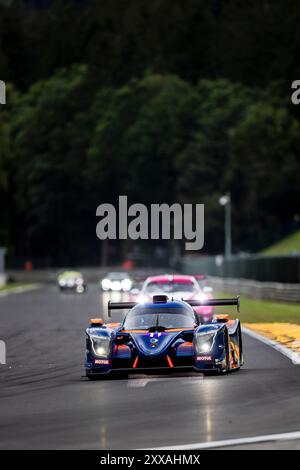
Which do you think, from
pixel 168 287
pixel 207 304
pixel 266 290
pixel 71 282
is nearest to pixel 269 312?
pixel 168 287

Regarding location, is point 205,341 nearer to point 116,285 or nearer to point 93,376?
point 93,376

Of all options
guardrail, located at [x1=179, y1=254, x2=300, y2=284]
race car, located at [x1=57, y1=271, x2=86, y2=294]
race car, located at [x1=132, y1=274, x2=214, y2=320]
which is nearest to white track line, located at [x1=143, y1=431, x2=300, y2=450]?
race car, located at [x1=132, y1=274, x2=214, y2=320]

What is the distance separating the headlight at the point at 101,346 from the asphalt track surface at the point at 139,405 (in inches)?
17.6

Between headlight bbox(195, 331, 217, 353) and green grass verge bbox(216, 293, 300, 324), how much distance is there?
626 inches

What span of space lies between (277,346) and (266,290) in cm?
2803

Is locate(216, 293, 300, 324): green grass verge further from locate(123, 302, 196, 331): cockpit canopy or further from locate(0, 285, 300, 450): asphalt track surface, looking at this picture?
locate(123, 302, 196, 331): cockpit canopy

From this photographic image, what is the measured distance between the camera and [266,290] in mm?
52812

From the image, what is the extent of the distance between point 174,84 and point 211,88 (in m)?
5.16

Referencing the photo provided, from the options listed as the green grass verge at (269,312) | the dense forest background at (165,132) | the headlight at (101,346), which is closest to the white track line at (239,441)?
the headlight at (101,346)

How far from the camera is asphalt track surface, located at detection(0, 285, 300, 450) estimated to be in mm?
12094

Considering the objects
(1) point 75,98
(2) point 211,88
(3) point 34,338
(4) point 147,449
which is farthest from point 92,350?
(1) point 75,98

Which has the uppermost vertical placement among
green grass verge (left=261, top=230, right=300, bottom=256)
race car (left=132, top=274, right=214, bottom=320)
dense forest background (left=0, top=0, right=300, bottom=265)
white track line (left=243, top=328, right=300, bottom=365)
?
dense forest background (left=0, top=0, right=300, bottom=265)

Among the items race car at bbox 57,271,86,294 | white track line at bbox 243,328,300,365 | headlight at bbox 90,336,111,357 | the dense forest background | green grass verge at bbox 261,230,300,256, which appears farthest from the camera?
the dense forest background
